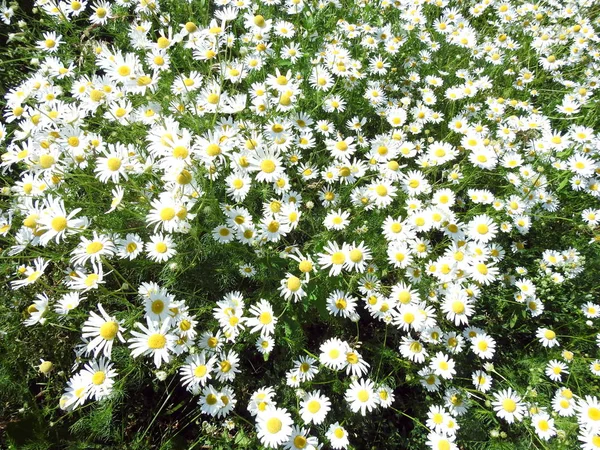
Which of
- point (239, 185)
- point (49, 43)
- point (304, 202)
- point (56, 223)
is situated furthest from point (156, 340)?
point (49, 43)

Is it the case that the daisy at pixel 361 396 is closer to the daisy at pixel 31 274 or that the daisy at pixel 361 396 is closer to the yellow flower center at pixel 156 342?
the yellow flower center at pixel 156 342

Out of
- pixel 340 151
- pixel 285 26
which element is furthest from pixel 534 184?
pixel 285 26

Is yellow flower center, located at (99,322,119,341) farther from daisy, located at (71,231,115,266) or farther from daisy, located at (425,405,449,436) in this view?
daisy, located at (425,405,449,436)

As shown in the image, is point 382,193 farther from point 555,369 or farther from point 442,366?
point 555,369

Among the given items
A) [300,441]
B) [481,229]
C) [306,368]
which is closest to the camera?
[300,441]

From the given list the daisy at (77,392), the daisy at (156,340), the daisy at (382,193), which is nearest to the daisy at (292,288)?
the daisy at (156,340)

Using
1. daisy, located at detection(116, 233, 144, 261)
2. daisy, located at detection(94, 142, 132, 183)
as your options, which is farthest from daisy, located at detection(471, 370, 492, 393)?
daisy, located at detection(94, 142, 132, 183)
